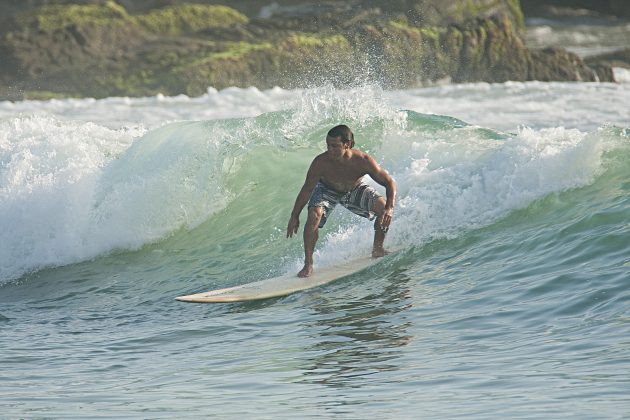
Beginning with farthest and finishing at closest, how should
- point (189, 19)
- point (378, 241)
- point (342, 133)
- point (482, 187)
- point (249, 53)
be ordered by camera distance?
point (189, 19) → point (249, 53) → point (482, 187) → point (378, 241) → point (342, 133)

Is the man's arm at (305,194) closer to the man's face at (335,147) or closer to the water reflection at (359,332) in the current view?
the man's face at (335,147)

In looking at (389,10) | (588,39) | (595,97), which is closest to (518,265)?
(595,97)

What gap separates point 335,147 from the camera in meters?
8.75

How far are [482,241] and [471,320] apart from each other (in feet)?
8.13

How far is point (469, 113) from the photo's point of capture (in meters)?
23.3

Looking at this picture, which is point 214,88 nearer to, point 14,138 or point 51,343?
point 14,138

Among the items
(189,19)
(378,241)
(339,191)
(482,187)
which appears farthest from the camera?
(189,19)

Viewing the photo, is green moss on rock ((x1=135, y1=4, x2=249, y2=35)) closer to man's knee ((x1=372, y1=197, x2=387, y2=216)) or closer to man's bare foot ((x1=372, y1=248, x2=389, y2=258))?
man's bare foot ((x1=372, y1=248, x2=389, y2=258))

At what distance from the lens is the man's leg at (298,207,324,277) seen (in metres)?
9.01

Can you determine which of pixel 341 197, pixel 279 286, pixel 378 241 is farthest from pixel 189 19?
pixel 279 286

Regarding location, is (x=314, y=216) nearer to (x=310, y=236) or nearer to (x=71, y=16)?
(x=310, y=236)

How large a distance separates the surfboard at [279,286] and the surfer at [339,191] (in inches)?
5.9

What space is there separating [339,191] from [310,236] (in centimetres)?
44

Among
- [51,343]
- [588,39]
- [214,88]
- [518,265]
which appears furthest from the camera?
[588,39]
